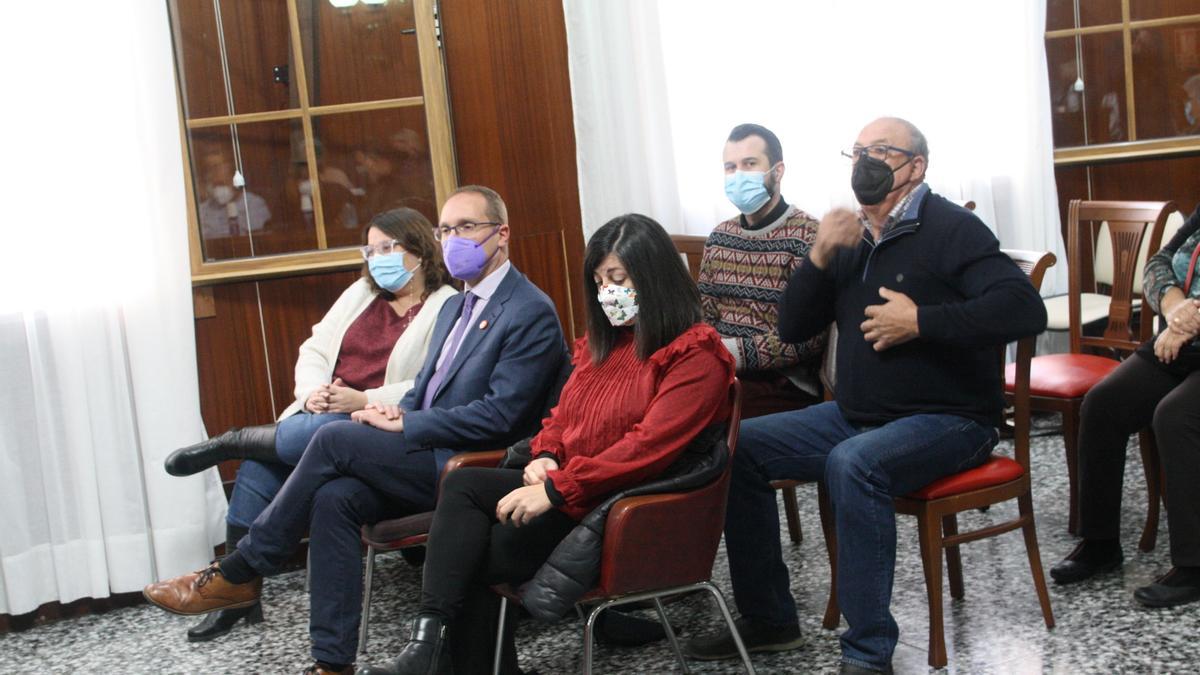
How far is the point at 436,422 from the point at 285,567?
1420 mm

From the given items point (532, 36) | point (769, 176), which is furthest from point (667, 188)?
point (769, 176)

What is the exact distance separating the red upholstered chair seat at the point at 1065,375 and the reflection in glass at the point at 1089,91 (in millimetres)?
1721

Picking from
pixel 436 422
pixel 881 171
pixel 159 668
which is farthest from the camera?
pixel 159 668

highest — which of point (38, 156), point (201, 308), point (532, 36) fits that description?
point (532, 36)

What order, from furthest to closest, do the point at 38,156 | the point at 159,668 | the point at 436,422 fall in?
the point at 38,156 < the point at 159,668 < the point at 436,422

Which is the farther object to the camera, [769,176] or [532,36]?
[532,36]

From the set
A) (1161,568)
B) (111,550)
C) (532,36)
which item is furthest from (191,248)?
(1161,568)

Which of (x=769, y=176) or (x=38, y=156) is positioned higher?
(x=38, y=156)

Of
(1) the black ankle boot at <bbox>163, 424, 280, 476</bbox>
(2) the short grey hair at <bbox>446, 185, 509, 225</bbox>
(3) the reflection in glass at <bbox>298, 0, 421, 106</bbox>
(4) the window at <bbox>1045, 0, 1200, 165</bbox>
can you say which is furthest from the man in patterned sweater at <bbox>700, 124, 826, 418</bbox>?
(4) the window at <bbox>1045, 0, 1200, 165</bbox>

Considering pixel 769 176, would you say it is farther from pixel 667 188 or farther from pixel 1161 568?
pixel 1161 568

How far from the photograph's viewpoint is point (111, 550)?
158 inches

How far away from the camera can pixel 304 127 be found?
14.0 ft

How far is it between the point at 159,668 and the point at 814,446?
1.88 m

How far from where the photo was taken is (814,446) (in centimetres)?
304
